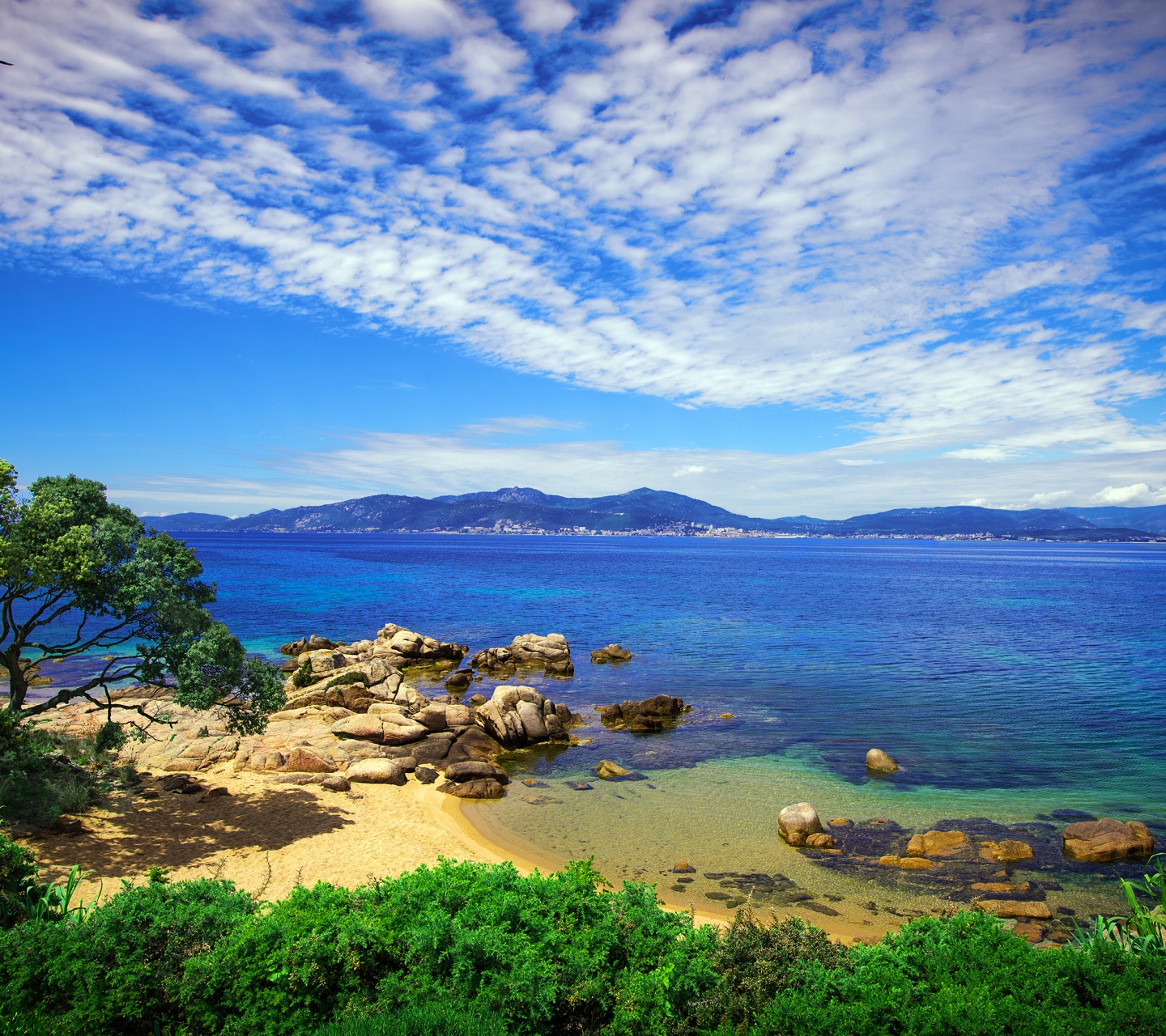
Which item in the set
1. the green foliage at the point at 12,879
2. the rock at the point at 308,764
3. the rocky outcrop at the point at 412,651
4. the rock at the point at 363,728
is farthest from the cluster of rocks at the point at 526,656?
the green foliage at the point at 12,879

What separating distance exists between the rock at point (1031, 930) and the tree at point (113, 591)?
20.4m

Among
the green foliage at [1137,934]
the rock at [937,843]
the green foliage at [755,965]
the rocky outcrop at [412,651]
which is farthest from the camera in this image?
the rocky outcrop at [412,651]

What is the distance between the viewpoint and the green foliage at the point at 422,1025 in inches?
332

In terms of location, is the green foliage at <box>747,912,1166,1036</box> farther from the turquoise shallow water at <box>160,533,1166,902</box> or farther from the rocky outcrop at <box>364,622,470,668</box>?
the rocky outcrop at <box>364,622,470,668</box>

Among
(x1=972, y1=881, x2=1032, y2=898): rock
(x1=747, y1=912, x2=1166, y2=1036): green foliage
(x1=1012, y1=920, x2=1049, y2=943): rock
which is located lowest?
(x1=972, y1=881, x2=1032, y2=898): rock

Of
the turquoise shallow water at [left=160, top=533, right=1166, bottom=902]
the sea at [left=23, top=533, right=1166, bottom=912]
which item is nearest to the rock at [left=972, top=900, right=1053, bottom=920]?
the sea at [left=23, top=533, right=1166, bottom=912]

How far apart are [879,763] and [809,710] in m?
8.88

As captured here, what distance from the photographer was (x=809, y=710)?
36000mm

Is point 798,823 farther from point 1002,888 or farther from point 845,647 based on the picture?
point 845,647

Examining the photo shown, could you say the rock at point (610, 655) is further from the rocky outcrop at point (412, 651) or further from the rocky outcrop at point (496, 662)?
the rocky outcrop at point (412, 651)

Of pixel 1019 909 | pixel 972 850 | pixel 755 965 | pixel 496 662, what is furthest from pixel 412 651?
pixel 755 965

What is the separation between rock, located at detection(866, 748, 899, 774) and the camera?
26.9 meters

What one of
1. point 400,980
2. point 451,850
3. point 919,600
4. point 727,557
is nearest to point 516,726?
point 451,850

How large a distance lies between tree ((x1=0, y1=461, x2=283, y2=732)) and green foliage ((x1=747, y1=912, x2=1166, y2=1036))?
1605 cm
